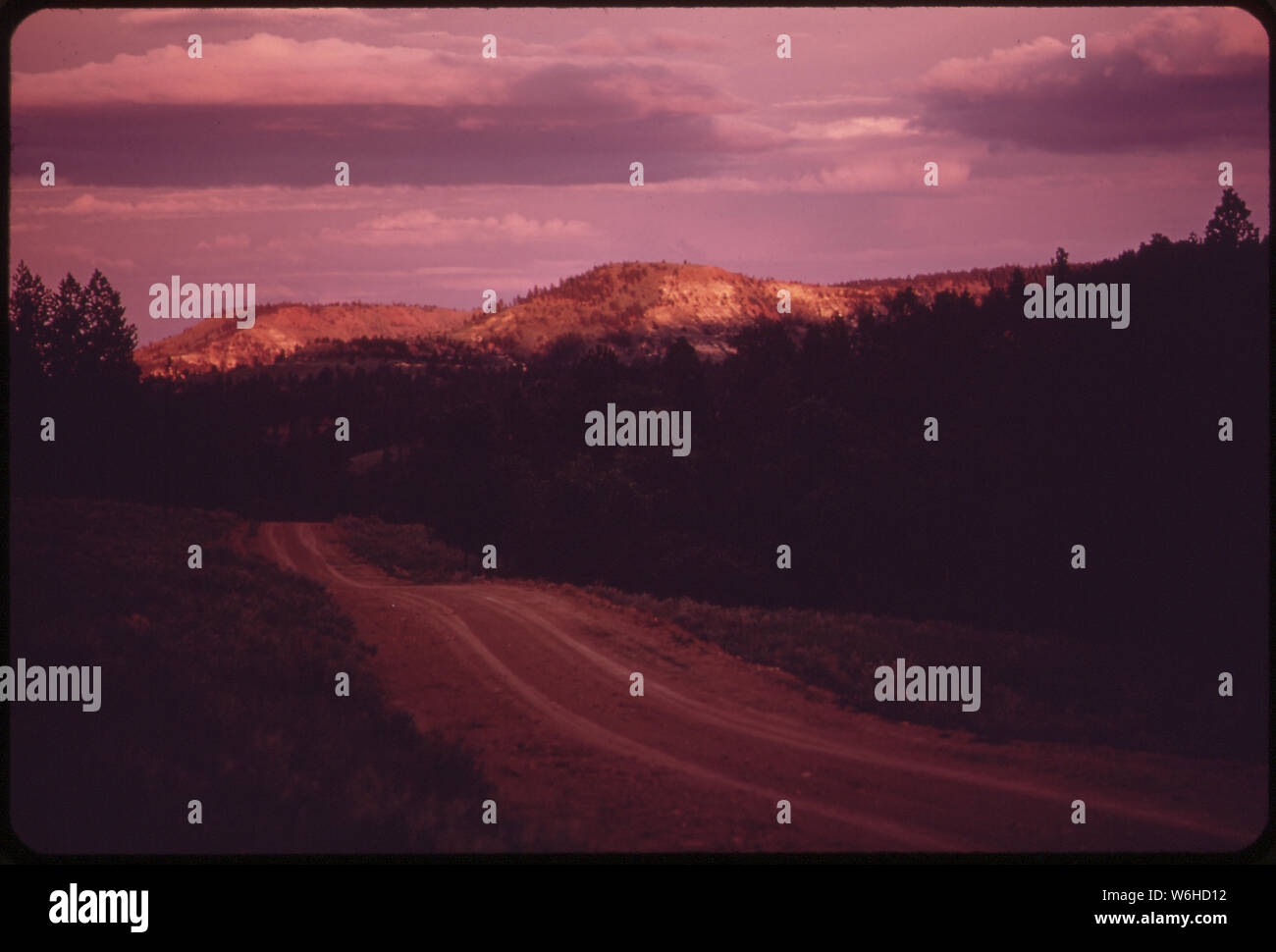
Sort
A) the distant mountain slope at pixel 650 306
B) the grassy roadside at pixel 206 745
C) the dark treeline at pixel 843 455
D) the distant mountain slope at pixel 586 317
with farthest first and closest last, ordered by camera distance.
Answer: the distant mountain slope at pixel 650 306, the dark treeline at pixel 843 455, the distant mountain slope at pixel 586 317, the grassy roadside at pixel 206 745

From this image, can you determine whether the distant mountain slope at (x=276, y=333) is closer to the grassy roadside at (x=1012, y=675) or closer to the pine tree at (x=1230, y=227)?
the grassy roadside at (x=1012, y=675)

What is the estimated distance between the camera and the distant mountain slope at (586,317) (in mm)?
14742

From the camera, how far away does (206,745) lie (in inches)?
401

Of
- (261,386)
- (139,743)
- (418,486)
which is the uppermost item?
(261,386)

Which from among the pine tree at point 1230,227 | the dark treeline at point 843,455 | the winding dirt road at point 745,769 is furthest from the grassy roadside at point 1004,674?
the pine tree at point 1230,227

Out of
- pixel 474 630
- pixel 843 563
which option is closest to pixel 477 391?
pixel 474 630

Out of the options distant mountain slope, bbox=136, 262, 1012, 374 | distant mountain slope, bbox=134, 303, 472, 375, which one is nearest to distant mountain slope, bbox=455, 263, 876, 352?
distant mountain slope, bbox=136, 262, 1012, 374

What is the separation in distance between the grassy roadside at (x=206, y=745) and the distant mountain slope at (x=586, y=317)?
3.99 m

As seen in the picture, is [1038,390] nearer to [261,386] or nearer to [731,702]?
[731,702]

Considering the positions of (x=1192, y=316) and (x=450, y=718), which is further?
(x=1192, y=316)

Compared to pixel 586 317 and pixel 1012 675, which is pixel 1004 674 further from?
pixel 586 317

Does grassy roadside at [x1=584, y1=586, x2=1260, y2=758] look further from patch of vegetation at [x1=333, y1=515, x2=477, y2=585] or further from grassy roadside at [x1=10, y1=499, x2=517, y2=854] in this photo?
grassy roadside at [x1=10, y1=499, x2=517, y2=854]

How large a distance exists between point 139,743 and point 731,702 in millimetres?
8912

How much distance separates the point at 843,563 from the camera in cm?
3209
